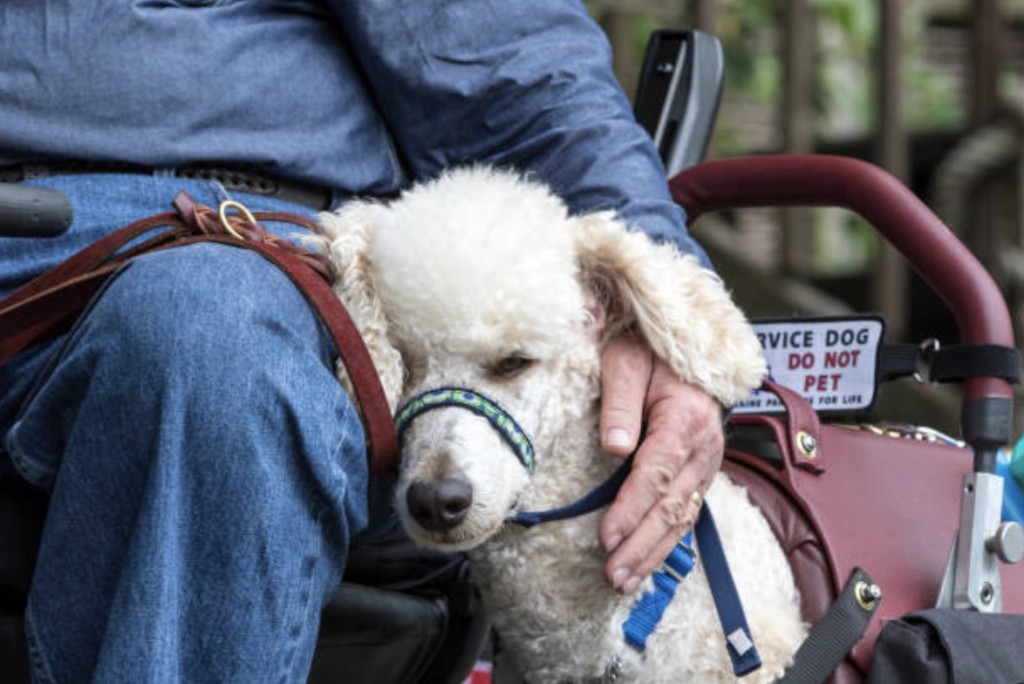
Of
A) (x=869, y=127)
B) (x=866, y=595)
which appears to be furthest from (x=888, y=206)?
(x=869, y=127)

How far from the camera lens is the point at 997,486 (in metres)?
1.75

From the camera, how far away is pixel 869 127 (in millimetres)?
5672

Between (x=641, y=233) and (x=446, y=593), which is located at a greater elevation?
(x=641, y=233)

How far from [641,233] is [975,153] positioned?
11.9ft

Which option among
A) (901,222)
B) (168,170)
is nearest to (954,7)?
(901,222)

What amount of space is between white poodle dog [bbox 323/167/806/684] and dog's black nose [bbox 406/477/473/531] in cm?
6

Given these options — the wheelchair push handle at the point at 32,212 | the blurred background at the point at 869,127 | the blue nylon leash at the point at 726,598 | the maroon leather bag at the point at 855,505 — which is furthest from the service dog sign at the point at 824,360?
the blurred background at the point at 869,127

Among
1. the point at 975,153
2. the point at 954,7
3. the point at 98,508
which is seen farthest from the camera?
the point at 954,7

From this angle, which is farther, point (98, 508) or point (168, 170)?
point (168, 170)

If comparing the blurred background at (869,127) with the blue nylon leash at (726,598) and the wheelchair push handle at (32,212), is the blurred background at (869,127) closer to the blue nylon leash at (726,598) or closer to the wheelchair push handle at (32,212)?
the blue nylon leash at (726,598)

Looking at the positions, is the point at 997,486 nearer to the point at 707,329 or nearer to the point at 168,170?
the point at 707,329

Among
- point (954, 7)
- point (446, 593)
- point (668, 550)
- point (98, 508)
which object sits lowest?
point (954, 7)

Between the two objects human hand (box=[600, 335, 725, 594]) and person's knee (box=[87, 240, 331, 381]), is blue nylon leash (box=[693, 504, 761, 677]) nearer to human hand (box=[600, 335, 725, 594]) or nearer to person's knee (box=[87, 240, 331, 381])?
human hand (box=[600, 335, 725, 594])

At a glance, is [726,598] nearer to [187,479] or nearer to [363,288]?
[363,288]
